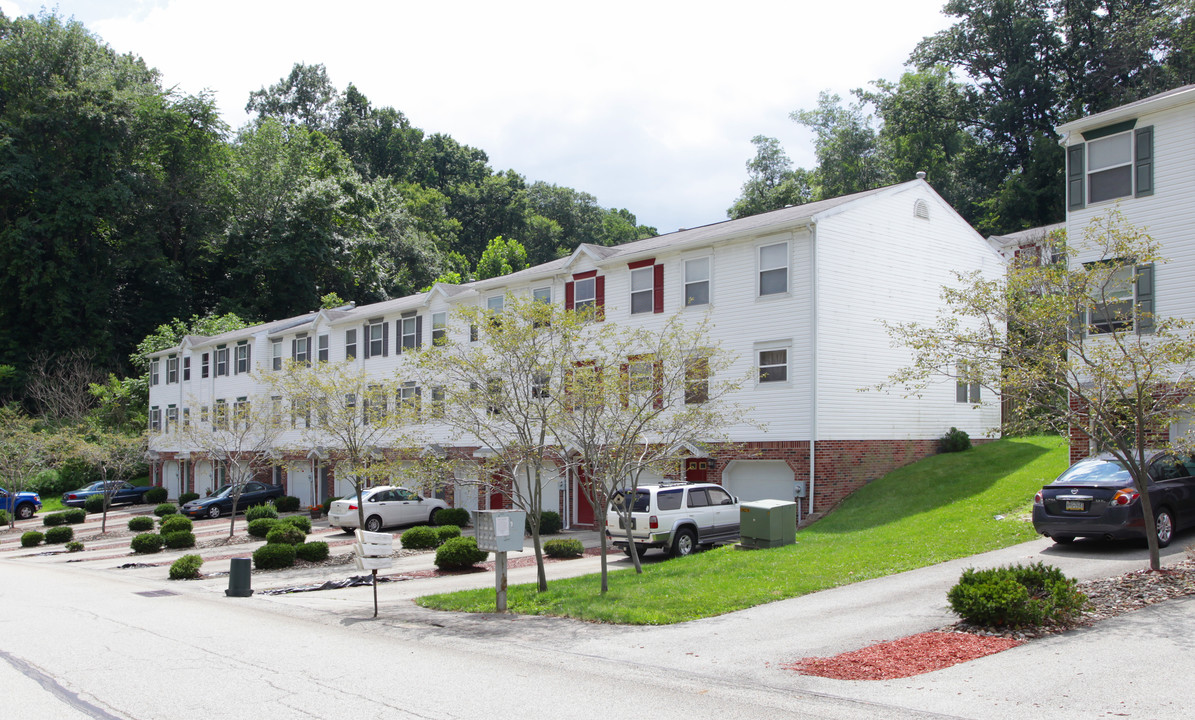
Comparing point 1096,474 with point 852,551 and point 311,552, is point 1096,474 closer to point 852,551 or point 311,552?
point 852,551

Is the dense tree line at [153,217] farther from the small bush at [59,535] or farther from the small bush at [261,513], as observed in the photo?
the small bush at [261,513]

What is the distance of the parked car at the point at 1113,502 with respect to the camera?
47.3 ft

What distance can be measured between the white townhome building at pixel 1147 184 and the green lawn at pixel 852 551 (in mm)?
2562

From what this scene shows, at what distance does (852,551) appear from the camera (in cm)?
1722

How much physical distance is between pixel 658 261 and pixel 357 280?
4334 centimetres

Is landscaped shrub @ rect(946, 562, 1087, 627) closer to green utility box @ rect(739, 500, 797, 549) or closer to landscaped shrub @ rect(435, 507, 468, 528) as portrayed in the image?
green utility box @ rect(739, 500, 797, 549)

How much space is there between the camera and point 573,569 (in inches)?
779

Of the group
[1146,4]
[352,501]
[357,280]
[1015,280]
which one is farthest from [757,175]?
[1015,280]

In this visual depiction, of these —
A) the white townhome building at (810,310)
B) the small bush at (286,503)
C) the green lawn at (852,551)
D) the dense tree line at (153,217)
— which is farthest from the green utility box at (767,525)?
the dense tree line at (153,217)

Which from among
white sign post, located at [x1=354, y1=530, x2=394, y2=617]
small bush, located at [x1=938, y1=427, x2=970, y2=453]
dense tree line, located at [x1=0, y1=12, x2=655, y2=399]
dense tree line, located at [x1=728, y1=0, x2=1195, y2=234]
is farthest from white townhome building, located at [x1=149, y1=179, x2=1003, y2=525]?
dense tree line, located at [x1=0, y1=12, x2=655, y2=399]

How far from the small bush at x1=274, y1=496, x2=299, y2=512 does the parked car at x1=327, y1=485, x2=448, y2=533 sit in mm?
10964

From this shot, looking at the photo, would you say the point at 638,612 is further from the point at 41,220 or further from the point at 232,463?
the point at 41,220

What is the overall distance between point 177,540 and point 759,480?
1808 cm

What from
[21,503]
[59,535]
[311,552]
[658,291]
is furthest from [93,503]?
[658,291]
